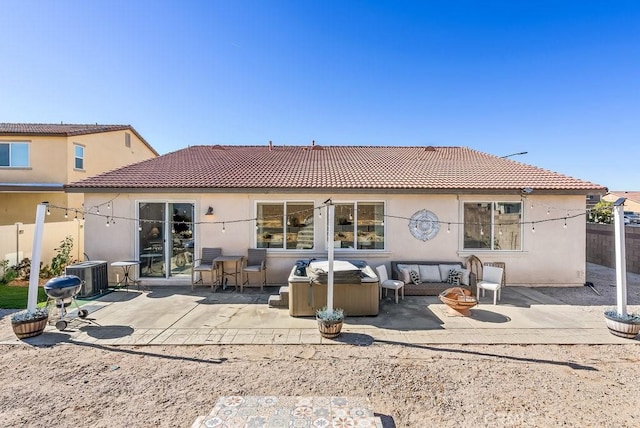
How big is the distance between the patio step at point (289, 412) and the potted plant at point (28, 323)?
450 centimetres

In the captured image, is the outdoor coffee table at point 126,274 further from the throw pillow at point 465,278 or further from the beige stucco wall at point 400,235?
the throw pillow at point 465,278

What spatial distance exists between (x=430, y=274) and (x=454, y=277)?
0.64 meters

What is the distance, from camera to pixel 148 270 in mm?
9141

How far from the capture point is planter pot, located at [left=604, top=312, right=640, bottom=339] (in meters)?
5.26

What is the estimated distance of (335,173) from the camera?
1015 cm

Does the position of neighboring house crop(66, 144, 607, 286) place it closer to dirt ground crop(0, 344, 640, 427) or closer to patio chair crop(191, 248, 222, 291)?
patio chair crop(191, 248, 222, 291)

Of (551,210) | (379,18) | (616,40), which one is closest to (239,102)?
(379,18)

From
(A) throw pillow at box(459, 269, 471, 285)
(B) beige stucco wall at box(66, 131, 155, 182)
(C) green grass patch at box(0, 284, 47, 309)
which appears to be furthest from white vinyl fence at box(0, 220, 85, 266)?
(A) throw pillow at box(459, 269, 471, 285)

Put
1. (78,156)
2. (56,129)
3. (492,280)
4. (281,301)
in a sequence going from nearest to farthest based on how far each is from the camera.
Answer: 1. (281,301)
2. (492,280)
3. (78,156)
4. (56,129)

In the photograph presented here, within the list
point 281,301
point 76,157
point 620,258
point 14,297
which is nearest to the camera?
point 620,258

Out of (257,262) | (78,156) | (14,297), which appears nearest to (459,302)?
(257,262)

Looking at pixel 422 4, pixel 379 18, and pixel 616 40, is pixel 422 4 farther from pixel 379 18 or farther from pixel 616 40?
pixel 616 40

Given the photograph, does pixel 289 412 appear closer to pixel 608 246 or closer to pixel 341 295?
pixel 341 295

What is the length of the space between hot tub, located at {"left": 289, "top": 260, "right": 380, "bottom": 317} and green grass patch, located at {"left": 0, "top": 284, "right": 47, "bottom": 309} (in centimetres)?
685
